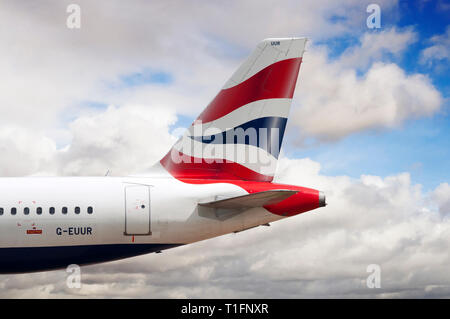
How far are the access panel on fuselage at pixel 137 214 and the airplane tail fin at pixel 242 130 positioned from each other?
2.42 m

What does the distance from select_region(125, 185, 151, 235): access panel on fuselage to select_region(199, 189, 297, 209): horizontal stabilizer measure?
7.93 ft

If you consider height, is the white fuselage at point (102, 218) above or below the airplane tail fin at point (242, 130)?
below

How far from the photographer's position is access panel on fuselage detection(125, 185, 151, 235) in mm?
20656

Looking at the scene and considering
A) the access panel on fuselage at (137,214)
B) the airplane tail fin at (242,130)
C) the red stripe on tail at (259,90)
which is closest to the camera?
the access panel on fuselage at (137,214)

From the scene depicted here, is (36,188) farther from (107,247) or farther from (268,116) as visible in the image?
(268,116)

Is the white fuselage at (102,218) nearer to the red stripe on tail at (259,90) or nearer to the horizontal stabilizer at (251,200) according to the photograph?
the horizontal stabilizer at (251,200)

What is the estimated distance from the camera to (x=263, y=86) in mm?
23359

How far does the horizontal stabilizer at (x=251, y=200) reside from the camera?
19359mm

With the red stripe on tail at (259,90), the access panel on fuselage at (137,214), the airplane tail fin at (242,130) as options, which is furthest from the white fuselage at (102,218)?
the red stripe on tail at (259,90)

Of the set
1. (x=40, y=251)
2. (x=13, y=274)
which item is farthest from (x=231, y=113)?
(x=13, y=274)

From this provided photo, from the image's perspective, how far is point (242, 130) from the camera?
23.0m

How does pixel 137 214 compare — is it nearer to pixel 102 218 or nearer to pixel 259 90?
pixel 102 218

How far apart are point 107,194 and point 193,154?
447 cm

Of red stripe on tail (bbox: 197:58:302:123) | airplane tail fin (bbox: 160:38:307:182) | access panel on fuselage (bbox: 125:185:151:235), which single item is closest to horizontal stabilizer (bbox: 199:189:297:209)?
airplane tail fin (bbox: 160:38:307:182)
